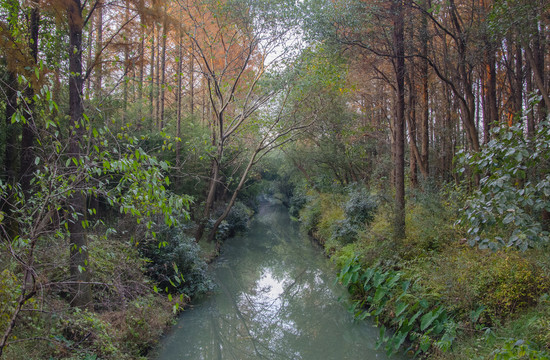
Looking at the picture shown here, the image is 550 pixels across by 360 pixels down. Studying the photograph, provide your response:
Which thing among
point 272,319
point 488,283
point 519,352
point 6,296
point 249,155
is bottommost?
point 272,319

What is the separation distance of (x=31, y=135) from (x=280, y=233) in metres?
14.3

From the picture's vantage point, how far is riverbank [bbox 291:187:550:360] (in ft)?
13.8

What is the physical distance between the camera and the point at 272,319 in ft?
26.6

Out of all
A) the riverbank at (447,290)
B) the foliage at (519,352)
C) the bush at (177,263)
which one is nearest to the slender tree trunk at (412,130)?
the riverbank at (447,290)

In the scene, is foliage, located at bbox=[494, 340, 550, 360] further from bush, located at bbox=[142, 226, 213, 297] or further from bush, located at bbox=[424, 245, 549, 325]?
bush, located at bbox=[142, 226, 213, 297]

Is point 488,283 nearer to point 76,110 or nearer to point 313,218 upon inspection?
point 76,110

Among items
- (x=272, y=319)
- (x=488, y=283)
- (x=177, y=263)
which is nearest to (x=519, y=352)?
(x=488, y=283)

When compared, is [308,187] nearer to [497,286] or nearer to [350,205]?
[350,205]

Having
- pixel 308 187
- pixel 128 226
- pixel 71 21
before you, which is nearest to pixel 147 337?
pixel 128 226

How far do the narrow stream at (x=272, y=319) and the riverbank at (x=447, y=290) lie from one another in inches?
26.0

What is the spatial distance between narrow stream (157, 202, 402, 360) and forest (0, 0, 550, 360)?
1.59 ft

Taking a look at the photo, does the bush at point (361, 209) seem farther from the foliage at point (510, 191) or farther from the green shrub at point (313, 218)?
the foliage at point (510, 191)

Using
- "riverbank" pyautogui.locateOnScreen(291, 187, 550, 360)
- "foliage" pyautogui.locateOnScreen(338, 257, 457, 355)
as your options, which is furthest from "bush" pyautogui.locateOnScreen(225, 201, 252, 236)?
"foliage" pyautogui.locateOnScreen(338, 257, 457, 355)

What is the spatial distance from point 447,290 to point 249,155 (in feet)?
35.9
